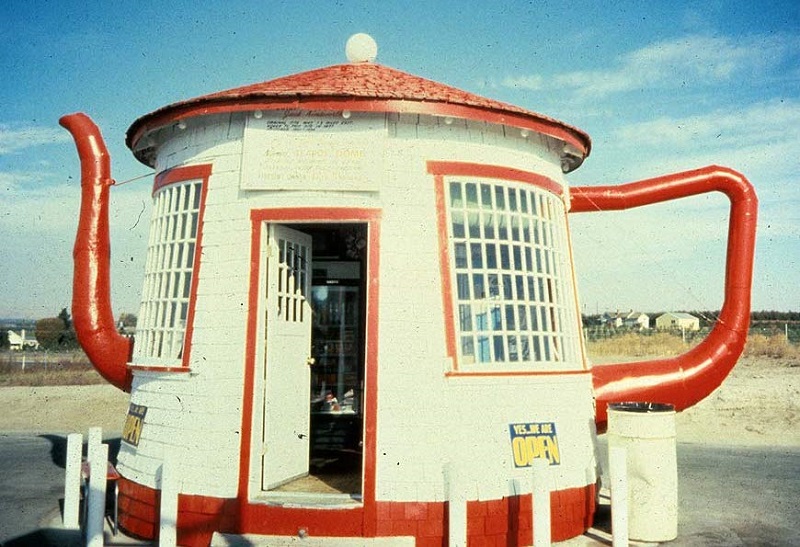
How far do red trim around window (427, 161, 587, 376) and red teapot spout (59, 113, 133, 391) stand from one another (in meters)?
4.12

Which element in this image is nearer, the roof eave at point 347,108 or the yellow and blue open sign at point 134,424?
the roof eave at point 347,108

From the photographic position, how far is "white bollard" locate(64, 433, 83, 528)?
716 cm

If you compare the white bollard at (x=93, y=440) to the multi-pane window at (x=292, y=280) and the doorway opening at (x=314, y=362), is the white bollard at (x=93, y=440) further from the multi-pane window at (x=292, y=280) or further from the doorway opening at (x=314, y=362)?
the multi-pane window at (x=292, y=280)

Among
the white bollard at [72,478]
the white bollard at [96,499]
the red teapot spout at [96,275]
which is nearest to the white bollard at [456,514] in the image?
the white bollard at [96,499]

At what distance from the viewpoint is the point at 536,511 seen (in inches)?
234

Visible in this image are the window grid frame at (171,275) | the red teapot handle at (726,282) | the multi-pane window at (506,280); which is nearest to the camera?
the multi-pane window at (506,280)

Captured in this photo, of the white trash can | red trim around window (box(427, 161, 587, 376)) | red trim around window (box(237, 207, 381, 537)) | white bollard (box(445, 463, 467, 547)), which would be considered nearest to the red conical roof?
red trim around window (box(427, 161, 587, 376))

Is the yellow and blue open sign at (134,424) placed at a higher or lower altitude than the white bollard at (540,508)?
higher

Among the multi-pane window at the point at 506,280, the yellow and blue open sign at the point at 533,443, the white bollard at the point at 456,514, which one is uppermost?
the multi-pane window at the point at 506,280

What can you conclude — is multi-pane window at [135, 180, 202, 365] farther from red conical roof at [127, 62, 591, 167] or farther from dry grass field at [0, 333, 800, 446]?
dry grass field at [0, 333, 800, 446]

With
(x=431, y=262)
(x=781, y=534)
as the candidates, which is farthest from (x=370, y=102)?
(x=781, y=534)

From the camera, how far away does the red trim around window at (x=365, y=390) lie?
6531 mm

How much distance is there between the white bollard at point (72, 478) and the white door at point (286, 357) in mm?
1984

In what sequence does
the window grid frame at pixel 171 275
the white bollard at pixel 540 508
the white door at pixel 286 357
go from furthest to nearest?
1. the window grid frame at pixel 171 275
2. the white door at pixel 286 357
3. the white bollard at pixel 540 508
